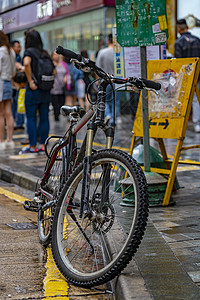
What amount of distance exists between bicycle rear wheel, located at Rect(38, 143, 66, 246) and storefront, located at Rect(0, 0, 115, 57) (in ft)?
50.5

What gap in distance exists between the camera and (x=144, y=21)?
19.1 ft

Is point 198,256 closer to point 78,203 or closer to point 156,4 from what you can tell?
point 78,203

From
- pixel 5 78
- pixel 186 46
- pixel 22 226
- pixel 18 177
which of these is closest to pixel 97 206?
pixel 22 226

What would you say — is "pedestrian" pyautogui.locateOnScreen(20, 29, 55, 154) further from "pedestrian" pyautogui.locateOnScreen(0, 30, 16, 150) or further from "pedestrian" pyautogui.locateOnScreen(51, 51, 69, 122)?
"pedestrian" pyautogui.locateOnScreen(51, 51, 69, 122)

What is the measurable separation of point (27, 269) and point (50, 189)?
31.1 inches

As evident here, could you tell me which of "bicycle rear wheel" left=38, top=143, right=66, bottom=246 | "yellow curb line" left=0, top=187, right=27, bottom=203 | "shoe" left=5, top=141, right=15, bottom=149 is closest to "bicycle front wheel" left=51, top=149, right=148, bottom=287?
"bicycle rear wheel" left=38, top=143, right=66, bottom=246

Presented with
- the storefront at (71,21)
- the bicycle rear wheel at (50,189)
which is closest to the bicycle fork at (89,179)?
the bicycle rear wheel at (50,189)

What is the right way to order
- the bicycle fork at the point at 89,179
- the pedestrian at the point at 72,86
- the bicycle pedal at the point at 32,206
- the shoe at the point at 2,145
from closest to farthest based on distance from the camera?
1. the bicycle fork at the point at 89,179
2. the bicycle pedal at the point at 32,206
3. the shoe at the point at 2,145
4. the pedestrian at the point at 72,86

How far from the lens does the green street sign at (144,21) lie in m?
5.78

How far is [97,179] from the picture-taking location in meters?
3.90

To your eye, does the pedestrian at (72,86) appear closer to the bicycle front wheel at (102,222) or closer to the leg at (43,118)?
the leg at (43,118)

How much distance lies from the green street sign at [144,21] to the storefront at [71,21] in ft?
46.0

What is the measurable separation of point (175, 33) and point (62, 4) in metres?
7.97

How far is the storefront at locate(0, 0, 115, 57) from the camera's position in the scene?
20.2 meters
